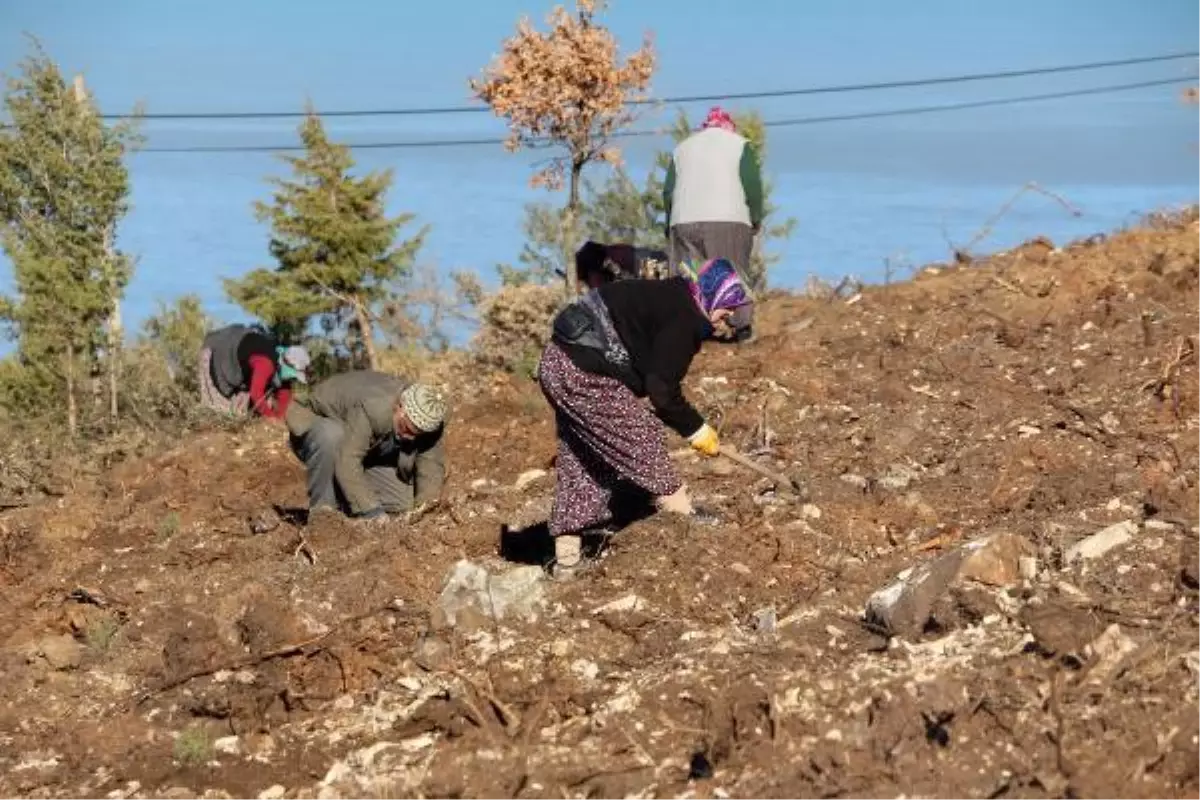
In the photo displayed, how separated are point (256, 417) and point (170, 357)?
625 inches

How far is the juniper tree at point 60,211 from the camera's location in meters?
20.5

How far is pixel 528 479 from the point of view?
26.5 ft

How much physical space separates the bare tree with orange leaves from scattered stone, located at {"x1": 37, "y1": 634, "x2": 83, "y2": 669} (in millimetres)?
8970

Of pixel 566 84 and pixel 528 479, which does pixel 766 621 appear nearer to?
pixel 528 479

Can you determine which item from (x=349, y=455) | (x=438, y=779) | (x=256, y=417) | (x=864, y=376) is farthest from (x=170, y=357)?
(x=438, y=779)

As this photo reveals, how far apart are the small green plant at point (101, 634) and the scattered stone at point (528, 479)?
2.32m

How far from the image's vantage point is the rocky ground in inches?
160

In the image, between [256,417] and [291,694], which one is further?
[256,417]

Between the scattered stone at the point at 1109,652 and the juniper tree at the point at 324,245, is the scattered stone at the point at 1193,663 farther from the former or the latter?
the juniper tree at the point at 324,245

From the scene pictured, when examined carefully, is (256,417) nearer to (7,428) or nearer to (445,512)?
(445,512)

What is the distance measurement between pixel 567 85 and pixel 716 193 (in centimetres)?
494

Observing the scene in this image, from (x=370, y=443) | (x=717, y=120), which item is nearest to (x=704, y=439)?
(x=370, y=443)

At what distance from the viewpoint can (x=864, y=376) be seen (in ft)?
31.2

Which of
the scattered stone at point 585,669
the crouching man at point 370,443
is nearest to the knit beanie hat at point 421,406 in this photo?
the crouching man at point 370,443
